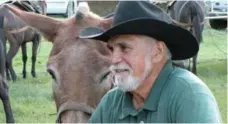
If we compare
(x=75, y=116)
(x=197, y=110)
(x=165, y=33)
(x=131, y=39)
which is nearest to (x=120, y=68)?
(x=131, y=39)

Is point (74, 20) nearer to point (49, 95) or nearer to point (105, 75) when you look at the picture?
point (105, 75)

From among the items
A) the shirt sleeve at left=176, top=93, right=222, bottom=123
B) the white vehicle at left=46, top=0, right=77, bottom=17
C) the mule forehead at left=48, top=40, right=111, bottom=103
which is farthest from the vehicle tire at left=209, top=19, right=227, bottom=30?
the shirt sleeve at left=176, top=93, right=222, bottom=123

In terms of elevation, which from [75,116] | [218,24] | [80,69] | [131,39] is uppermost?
[131,39]

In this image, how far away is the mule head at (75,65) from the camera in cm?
467

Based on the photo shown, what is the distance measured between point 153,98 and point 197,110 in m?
0.31

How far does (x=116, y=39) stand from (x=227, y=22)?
19.8m

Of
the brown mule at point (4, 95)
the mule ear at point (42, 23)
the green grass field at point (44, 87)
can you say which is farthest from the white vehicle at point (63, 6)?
the mule ear at point (42, 23)

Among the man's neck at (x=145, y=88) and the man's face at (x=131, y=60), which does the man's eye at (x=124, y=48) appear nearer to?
the man's face at (x=131, y=60)

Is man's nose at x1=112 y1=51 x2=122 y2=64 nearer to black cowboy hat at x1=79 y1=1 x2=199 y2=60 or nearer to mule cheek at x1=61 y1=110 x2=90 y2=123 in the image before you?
black cowboy hat at x1=79 y1=1 x2=199 y2=60

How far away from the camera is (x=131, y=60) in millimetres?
3244

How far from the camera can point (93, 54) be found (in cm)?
491

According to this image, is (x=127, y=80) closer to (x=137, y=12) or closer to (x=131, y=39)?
(x=131, y=39)

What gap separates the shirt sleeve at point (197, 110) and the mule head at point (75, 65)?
1.64 meters

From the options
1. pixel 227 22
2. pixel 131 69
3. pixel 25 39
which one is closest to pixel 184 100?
pixel 131 69
